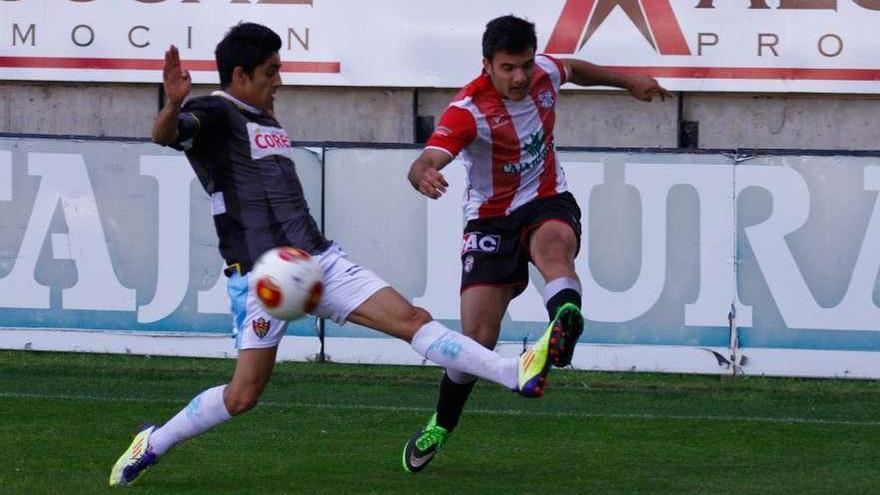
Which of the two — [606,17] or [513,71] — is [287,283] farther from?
[606,17]

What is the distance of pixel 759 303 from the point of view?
11797mm

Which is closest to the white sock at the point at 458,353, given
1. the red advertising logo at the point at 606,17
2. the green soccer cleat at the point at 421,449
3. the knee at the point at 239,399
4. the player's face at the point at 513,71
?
the knee at the point at 239,399

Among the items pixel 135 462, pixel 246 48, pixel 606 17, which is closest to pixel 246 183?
pixel 246 48

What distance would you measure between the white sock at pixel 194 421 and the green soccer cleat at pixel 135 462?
28 mm

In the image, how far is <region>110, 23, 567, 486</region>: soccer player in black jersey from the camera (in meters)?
6.86

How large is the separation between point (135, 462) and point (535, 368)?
1.74 metres

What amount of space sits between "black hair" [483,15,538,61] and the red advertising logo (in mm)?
5823

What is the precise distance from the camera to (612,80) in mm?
8047

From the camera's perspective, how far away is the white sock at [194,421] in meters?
7.08

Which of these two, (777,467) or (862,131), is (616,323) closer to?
(862,131)

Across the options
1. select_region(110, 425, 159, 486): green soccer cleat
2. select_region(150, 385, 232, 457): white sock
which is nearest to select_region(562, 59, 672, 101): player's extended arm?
select_region(150, 385, 232, 457): white sock

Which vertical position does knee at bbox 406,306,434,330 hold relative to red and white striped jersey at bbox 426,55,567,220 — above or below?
below

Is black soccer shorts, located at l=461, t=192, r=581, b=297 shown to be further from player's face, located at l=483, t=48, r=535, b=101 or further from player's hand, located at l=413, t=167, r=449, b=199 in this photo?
player's hand, located at l=413, t=167, r=449, b=199

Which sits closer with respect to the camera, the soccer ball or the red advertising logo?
the soccer ball
